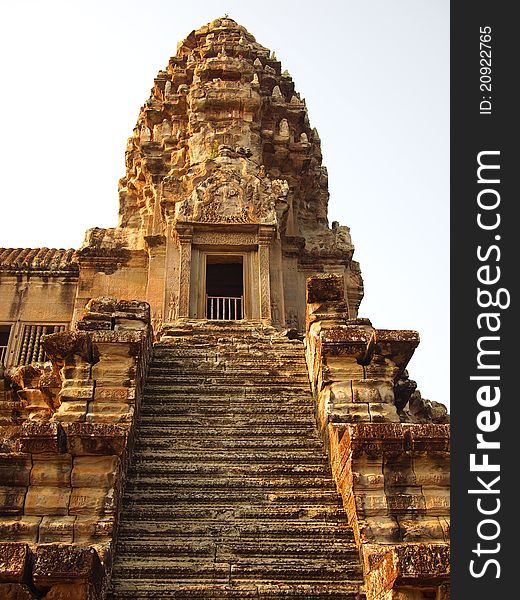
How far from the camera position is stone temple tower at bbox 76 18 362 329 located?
609 inches

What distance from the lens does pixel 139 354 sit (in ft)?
30.4

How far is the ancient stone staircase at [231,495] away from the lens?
21.9 feet

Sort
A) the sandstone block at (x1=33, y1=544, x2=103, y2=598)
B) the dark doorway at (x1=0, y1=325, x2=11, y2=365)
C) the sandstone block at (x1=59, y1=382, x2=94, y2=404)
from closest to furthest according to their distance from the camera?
the sandstone block at (x1=33, y1=544, x2=103, y2=598), the sandstone block at (x1=59, y1=382, x2=94, y2=404), the dark doorway at (x1=0, y1=325, x2=11, y2=365)

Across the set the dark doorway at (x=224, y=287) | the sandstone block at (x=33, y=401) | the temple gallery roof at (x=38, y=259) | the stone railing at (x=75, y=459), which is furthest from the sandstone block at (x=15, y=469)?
the temple gallery roof at (x=38, y=259)

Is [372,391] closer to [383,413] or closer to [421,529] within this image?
[383,413]

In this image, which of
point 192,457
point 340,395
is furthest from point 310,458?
point 192,457

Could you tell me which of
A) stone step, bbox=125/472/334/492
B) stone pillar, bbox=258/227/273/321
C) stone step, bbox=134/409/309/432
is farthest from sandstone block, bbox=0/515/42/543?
stone pillar, bbox=258/227/273/321

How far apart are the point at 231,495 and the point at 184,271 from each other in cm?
785

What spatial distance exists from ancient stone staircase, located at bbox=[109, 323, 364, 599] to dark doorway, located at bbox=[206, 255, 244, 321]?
441 cm

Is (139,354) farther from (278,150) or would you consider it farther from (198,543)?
(278,150)

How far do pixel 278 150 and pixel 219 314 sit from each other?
221 inches

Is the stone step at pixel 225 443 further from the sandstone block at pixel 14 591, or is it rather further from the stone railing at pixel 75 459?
the sandstone block at pixel 14 591

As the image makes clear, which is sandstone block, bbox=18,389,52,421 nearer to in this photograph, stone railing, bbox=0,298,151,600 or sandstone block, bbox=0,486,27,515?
stone railing, bbox=0,298,151,600

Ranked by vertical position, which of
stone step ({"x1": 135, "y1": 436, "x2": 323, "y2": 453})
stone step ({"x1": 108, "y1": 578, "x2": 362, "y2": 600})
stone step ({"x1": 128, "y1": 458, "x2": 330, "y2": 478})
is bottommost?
stone step ({"x1": 108, "y1": 578, "x2": 362, "y2": 600})
